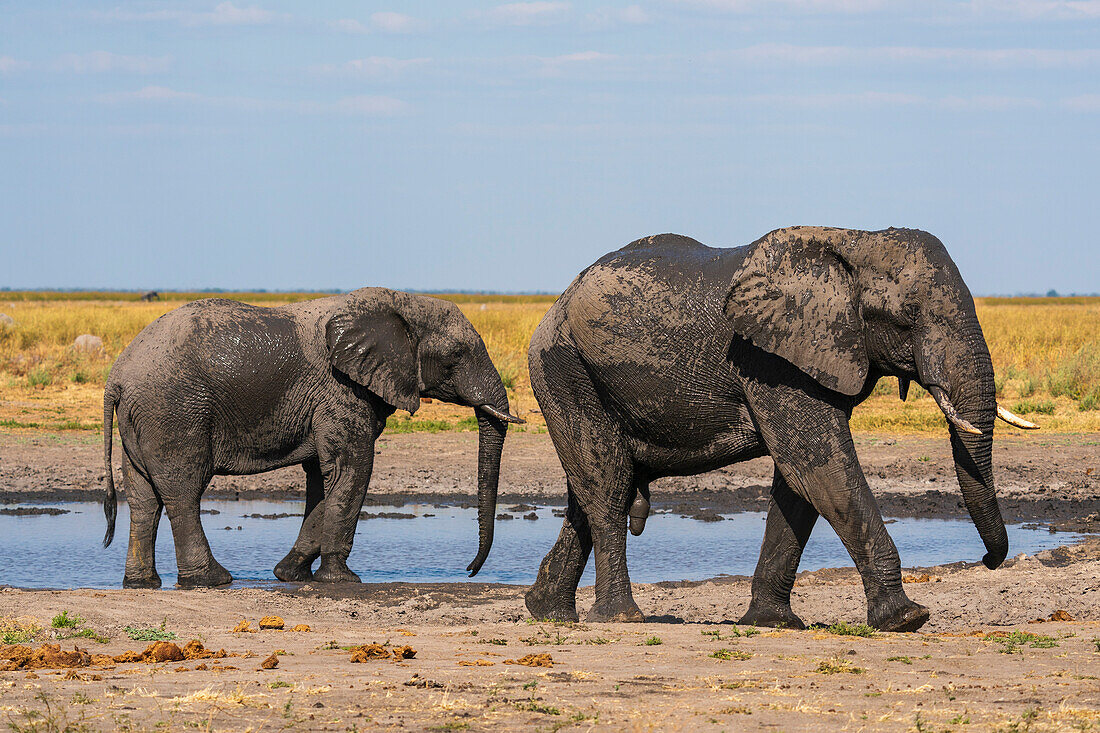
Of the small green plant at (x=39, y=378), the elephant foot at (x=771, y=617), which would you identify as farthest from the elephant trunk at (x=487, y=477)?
the small green plant at (x=39, y=378)

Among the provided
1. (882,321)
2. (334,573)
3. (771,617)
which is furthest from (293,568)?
(882,321)

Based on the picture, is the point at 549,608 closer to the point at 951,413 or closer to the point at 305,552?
the point at 951,413

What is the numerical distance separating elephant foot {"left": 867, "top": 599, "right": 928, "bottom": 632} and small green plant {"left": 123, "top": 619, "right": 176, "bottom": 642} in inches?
147

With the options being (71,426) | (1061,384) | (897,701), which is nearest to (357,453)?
(897,701)

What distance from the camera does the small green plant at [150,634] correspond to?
7.27m

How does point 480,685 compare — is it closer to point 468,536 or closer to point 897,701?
point 897,701

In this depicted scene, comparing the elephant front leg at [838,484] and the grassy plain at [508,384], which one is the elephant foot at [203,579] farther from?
the grassy plain at [508,384]

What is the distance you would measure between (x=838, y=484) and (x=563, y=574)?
1991 millimetres

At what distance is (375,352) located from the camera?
35.7ft

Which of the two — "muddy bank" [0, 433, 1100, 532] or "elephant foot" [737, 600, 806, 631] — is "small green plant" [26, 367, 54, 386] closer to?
"muddy bank" [0, 433, 1100, 532]

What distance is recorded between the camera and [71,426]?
67.3ft

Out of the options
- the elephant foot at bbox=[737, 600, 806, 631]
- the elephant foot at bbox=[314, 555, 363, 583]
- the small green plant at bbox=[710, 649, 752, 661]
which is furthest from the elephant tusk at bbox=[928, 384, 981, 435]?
the elephant foot at bbox=[314, 555, 363, 583]

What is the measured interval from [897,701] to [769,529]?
7.99 feet

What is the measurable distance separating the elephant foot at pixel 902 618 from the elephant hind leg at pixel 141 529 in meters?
5.73
